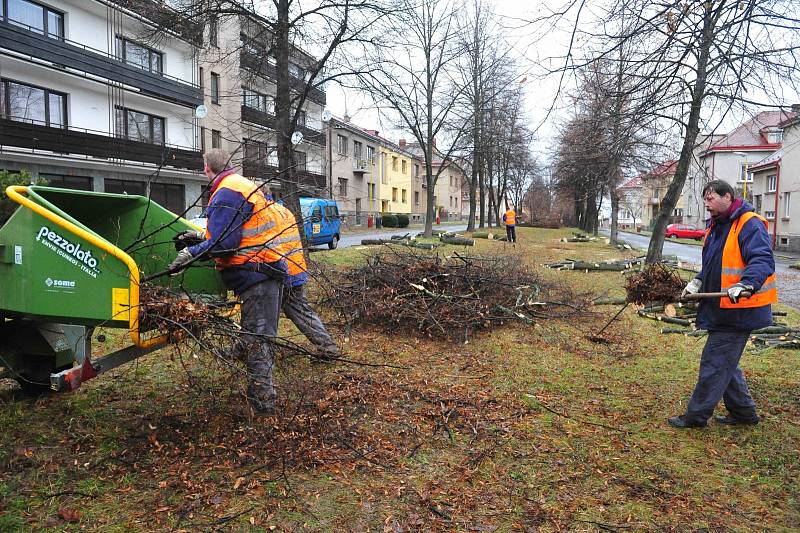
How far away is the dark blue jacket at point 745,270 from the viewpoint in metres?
3.66

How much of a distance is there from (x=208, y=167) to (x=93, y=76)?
22.6 m

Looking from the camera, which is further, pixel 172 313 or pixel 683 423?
pixel 683 423

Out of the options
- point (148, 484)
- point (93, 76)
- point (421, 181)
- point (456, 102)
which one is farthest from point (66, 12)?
point (421, 181)

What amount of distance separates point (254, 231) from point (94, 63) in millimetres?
23046

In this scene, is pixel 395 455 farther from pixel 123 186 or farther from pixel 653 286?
pixel 123 186

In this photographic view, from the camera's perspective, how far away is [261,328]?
3910 mm

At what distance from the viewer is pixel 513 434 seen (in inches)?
153

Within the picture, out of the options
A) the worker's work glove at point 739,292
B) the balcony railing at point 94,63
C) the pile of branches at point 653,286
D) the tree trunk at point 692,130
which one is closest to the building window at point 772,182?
the tree trunk at point 692,130

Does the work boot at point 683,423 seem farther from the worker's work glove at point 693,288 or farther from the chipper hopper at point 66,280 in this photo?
the chipper hopper at point 66,280

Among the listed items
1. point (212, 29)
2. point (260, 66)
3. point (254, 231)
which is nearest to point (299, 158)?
point (260, 66)

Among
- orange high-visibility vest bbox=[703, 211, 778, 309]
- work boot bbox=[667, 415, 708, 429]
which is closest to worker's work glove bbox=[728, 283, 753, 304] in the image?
orange high-visibility vest bbox=[703, 211, 778, 309]

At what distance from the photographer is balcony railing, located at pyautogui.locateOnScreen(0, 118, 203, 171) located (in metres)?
19.4

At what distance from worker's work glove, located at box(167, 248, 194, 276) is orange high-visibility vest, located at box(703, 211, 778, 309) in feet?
11.6

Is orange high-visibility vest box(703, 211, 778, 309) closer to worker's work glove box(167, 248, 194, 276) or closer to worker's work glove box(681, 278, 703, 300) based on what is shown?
worker's work glove box(681, 278, 703, 300)
